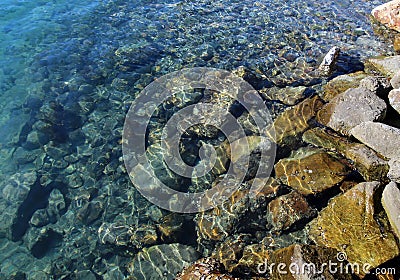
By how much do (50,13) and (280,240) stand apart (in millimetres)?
13310

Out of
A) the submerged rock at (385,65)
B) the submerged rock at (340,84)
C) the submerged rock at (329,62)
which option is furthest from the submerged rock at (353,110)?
the submerged rock at (385,65)

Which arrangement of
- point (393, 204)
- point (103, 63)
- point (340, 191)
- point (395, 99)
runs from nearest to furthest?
point (393, 204) → point (340, 191) → point (395, 99) → point (103, 63)

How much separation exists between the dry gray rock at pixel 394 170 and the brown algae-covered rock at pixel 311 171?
838 millimetres

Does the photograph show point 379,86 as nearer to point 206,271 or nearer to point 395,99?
point 395,99

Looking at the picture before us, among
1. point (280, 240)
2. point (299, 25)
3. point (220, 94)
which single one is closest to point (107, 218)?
point (280, 240)

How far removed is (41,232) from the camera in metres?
7.17

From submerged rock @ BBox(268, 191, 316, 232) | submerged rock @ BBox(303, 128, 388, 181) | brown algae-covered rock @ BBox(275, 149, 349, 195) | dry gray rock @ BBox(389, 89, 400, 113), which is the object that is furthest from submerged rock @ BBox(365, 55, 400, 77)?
submerged rock @ BBox(268, 191, 316, 232)

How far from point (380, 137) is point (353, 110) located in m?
1.01

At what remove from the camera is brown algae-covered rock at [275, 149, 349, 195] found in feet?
21.4

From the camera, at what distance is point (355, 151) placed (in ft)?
22.2

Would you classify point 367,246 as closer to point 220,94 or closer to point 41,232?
point 220,94

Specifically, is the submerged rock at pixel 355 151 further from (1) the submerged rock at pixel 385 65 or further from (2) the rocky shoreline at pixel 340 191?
(1) the submerged rock at pixel 385 65

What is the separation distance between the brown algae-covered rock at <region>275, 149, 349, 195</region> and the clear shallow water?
3288 millimetres

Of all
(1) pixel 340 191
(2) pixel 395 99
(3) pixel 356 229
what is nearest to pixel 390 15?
(2) pixel 395 99
